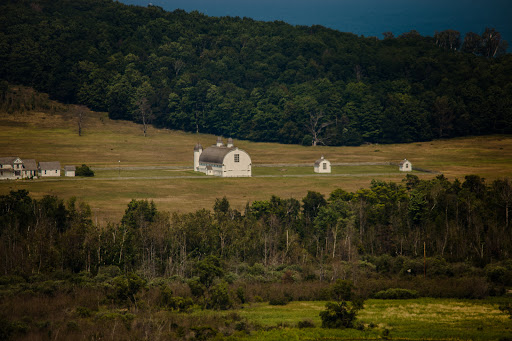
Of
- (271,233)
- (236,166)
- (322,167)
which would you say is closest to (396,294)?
(271,233)

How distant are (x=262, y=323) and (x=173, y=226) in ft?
56.7

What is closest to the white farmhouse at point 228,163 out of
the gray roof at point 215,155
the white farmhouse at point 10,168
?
the gray roof at point 215,155

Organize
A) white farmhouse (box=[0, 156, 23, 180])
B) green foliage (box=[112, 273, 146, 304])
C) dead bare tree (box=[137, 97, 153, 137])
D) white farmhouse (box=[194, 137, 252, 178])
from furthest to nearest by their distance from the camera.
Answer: dead bare tree (box=[137, 97, 153, 137]), white farmhouse (box=[194, 137, 252, 178]), white farmhouse (box=[0, 156, 23, 180]), green foliage (box=[112, 273, 146, 304])

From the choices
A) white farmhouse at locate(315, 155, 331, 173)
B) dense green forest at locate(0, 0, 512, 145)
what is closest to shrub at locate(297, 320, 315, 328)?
white farmhouse at locate(315, 155, 331, 173)

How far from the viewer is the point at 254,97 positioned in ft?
502

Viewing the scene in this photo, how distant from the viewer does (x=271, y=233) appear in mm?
53031

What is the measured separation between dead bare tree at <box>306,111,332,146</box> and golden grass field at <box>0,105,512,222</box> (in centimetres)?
558

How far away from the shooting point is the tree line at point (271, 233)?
45656mm

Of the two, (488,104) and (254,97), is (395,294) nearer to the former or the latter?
(488,104)

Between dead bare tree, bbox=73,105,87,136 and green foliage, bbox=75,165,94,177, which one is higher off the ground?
dead bare tree, bbox=73,105,87,136

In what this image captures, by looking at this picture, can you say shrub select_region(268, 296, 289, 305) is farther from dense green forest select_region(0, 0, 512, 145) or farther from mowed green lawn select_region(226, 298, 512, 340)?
dense green forest select_region(0, 0, 512, 145)

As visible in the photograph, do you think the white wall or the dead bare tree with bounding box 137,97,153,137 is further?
the dead bare tree with bounding box 137,97,153,137

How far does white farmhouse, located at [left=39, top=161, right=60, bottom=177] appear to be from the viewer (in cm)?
8238

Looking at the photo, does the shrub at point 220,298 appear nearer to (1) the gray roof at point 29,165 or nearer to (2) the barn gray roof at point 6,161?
(2) the barn gray roof at point 6,161
